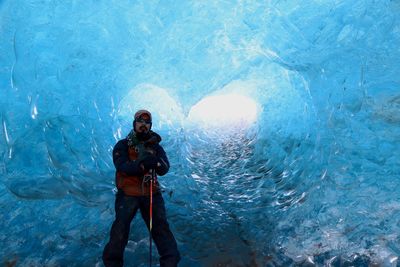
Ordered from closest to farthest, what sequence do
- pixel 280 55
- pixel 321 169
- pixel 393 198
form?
pixel 393 198
pixel 321 169
pixel 280 55

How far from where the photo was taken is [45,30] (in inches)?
271

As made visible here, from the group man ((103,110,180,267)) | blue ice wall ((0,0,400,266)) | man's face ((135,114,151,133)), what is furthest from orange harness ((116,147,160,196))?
blue ice wall ((0,0,400,266))

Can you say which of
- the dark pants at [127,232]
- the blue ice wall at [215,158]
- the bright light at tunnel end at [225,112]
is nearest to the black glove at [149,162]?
the dark pants at [127,232]

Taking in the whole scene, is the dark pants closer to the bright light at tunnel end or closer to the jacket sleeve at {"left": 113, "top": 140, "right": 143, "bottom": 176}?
the jacket sleeve at {"left": 113, "top": 140, "right": 143, "bottom": 176}

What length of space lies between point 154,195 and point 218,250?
1190 millimetres

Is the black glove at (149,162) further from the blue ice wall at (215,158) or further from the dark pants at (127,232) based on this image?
the blue ice wall at (215,158)

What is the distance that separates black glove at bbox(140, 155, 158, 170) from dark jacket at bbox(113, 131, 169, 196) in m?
0.04

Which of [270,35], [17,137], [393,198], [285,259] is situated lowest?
[285,259]

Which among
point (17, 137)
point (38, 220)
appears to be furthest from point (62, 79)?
point (38, 220)

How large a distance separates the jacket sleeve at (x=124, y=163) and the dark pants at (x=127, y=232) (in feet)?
0.74

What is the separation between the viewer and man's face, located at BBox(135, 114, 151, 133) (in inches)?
153

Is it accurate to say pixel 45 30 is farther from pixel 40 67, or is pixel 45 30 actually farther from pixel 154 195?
pixel 154 195

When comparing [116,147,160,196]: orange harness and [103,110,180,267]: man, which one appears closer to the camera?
[103,110,180,267]: man

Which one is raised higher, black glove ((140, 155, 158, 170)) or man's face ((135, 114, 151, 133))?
man's face ((135, 114, 151, 133))
